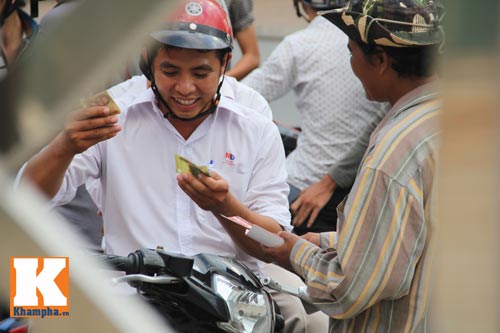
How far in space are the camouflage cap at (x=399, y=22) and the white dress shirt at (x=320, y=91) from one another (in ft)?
6.63

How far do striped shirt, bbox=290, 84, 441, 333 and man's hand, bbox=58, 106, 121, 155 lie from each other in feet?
2.62

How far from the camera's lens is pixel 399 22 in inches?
107

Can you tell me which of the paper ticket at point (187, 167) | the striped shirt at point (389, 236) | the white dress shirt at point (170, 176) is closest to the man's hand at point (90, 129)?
the paper ticket at point (187, 167)

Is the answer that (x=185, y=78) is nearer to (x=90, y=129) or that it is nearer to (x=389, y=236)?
(x=90, y=129)

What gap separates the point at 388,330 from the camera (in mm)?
2607

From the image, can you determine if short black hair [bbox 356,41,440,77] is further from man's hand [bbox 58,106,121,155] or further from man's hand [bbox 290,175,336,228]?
man's hand [bbox 290,175,336,228]

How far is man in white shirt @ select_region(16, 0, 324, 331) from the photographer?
129 inches

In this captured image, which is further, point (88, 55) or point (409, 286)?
point (409, 286)

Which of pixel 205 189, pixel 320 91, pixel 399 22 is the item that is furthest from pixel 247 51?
pixel 399 22

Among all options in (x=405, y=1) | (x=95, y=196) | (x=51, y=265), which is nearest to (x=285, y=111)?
(x=95, y=196)

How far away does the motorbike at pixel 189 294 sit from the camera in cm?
268

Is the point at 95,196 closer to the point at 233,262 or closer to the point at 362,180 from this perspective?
the point at 233,262

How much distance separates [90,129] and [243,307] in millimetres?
736

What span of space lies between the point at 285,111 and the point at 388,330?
421 cm
